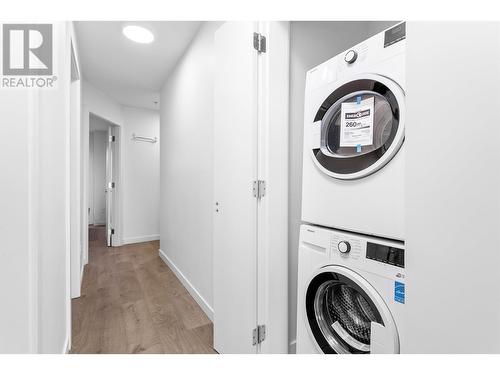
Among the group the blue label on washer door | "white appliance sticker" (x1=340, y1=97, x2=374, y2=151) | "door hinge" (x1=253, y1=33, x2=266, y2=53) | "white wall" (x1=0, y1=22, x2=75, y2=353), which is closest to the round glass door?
the blue label on washer door

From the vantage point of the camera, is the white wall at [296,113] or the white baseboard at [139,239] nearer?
the white wall at [296,113]

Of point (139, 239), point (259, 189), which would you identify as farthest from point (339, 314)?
point (139, 239)

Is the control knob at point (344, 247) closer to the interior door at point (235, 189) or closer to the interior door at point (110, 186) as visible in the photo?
the interior door at point (235, 189)

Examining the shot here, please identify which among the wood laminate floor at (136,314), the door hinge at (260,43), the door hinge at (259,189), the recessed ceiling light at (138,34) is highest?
the recessed ceiling light at (138,34)

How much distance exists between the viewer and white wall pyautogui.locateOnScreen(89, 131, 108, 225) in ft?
18.8

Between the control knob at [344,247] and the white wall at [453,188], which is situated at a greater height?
the white wall at [453,188]

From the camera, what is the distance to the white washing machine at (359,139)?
2.87ft

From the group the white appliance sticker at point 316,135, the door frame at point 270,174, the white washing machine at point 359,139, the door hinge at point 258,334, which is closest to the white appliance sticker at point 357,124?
the white washing machine at point 359,139

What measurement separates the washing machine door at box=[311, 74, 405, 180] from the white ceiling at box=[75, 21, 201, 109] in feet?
5.50

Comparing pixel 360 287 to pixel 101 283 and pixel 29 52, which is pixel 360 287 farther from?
pixel 101 283

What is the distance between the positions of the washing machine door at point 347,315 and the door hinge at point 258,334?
29 centimetres

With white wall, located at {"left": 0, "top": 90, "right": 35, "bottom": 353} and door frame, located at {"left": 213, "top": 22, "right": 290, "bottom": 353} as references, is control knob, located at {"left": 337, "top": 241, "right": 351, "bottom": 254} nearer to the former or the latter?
door frame, located at {"left": 213, "top": 22, "right": 290, "bottom": 353}

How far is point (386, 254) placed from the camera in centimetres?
86

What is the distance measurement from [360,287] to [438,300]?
17.0 inches
